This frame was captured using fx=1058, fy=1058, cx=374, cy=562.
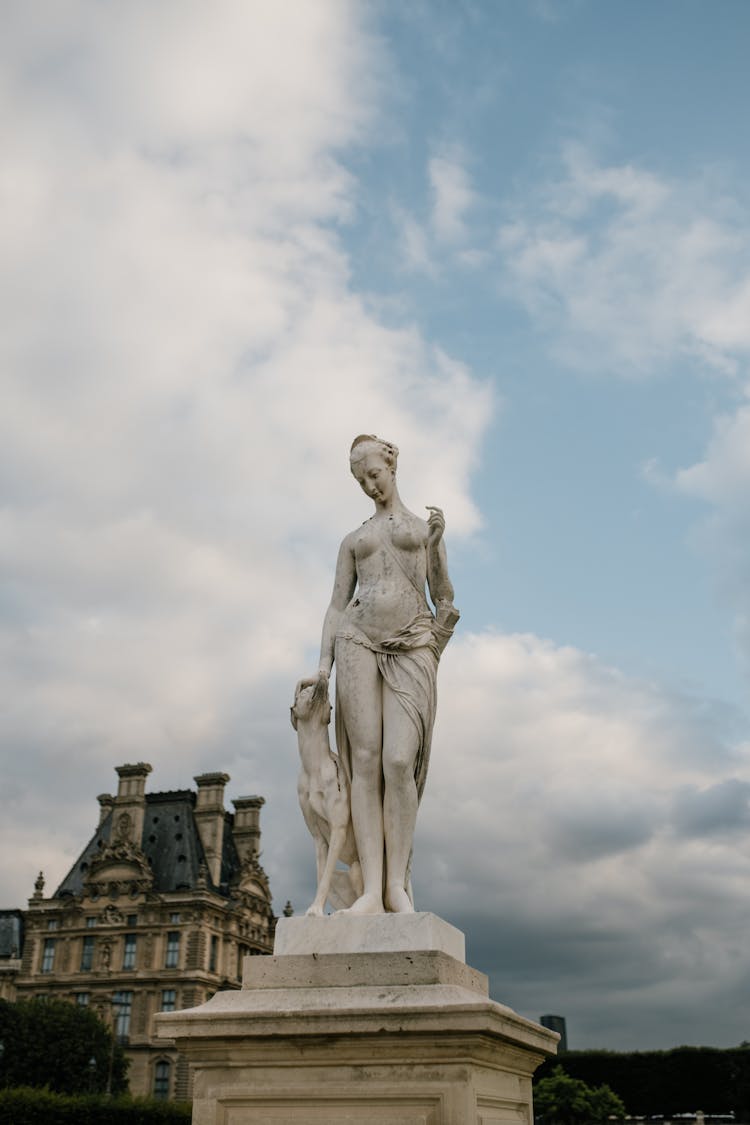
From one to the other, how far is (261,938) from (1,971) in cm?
1705

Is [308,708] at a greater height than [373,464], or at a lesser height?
lesser

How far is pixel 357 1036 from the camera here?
18.1 ft

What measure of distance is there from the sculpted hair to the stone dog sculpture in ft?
5.72

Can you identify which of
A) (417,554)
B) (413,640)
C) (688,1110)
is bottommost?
(688,1110)

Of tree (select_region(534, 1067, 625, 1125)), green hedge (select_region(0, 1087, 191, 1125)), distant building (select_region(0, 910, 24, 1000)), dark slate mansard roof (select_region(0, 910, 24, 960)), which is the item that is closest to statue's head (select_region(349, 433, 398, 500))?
green hedge (select_region(0, 1087, 191, 1125))

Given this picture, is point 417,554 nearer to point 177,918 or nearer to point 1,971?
point 177,918

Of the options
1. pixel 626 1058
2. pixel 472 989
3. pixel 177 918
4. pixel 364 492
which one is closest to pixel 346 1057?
pixel 472 989

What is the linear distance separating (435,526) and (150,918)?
213 ft

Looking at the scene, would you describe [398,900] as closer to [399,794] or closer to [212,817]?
[399,794]

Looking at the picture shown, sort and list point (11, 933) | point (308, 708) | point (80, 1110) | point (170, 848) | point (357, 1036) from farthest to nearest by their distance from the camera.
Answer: point (11, 933) < point (170, 848) < point (80, 1110) < point (308, 708) < point (357, 1036)

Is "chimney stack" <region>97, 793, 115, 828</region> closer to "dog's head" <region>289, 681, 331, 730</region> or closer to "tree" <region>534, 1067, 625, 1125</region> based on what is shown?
"tree" <region>534, 1067, 625, 1125</region>

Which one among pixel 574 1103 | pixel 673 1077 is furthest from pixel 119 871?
pixel 673 1077

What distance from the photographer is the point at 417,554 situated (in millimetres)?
7426

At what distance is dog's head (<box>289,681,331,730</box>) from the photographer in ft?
23.2
